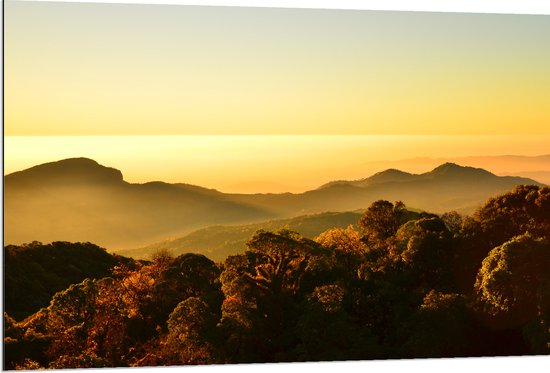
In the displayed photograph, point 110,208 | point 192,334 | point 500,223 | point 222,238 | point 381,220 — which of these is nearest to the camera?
point 192,334

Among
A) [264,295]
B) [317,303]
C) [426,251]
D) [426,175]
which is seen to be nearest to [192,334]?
[264,295]

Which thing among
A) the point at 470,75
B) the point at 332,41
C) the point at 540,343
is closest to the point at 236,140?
the point at 332,41

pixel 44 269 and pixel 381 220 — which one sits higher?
pixel 381 220

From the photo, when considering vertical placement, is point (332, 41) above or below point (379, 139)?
above

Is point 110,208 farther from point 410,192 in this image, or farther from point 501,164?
point 501,164

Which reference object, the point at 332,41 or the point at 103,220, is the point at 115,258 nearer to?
the point at 103,220

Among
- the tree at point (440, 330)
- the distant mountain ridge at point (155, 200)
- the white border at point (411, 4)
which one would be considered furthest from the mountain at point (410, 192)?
the white border at point (411, 4)
